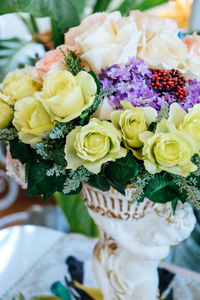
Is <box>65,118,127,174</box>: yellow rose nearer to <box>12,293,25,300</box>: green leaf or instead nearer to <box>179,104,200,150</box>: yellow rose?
<box>179,104,200,150</box>: yellow rose

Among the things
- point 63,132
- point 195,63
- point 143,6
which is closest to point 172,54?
point 195,63

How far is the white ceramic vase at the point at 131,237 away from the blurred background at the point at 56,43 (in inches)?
11.3

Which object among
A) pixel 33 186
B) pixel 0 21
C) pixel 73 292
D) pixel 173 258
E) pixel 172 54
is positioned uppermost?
pixel 172 54

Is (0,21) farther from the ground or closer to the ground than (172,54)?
closer to the ground

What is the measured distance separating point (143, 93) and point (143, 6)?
497 mm

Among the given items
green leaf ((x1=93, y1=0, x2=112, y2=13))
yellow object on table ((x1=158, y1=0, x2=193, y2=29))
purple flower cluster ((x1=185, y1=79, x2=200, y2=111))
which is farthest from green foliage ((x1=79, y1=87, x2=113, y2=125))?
yellow object on table ((x1=158, y1=0, x2=193, y2=29))

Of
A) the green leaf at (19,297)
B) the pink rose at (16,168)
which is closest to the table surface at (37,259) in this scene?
the green leaf at (19,297)

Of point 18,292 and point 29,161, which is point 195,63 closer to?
point 29,161

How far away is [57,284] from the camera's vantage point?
2.55 feet

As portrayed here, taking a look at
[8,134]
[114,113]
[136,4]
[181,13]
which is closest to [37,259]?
[8,134]

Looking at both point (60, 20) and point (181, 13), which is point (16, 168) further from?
point (181, 13)

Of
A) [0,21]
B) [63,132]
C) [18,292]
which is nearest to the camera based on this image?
[63,132]

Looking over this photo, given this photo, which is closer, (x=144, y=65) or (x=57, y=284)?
(x=144, y=65)

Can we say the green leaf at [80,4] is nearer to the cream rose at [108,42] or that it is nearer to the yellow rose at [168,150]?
the cream rose at [108,42]
